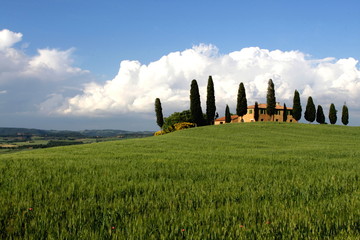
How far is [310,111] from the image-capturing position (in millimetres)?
84875

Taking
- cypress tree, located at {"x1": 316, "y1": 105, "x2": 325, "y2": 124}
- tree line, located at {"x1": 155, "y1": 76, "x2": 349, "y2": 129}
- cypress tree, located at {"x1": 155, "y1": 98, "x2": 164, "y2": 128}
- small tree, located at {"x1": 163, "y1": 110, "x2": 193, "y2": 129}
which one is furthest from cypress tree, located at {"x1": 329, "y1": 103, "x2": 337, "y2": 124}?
cypress tree, located at {"x1": 155, "y1": 98, "x2": 164, "y2": 128}

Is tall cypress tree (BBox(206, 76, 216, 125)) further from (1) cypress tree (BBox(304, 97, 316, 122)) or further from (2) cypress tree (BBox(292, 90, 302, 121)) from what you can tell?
(1) cypress tree (BBox(304, 97, 316, 122))

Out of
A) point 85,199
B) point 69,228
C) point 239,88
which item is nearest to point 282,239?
point 69,228

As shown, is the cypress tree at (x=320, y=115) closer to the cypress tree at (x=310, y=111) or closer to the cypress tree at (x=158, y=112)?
the cypress tree at (x=310, y=111)

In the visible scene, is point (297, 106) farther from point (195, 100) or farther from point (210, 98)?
point (195, 100)

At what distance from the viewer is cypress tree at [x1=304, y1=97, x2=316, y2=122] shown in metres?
84.8

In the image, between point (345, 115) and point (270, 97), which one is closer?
point (270, 97)

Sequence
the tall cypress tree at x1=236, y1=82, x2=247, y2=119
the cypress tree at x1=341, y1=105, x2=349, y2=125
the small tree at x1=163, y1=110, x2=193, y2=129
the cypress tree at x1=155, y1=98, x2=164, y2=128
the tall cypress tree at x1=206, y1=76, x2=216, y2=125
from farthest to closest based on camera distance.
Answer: the small tree at x1=163, y1=110, x2=193, y2=129
the cypress tree at x1=341, y1=105, x2=349, y2=125
the cypress tree at x1=155, y1=98, x2=164, y2=128
the tall cypress tree at x1=236, y1=82, x2=247, y2=119
the tall cypress tree at x1=206, y1=76, x2=216, y2=125

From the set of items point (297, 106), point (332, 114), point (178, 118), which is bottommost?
point (178, 118)

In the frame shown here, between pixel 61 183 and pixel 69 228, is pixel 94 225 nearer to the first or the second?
pixel 69 228

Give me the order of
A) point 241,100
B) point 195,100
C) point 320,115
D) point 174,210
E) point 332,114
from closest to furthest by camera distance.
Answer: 1. point 174,210
2. point 195,100
3. point 241,100
4. point 320,115
5. point 332,114

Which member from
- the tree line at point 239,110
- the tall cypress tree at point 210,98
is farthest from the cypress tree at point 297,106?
the tall cypress tree at point 210,98

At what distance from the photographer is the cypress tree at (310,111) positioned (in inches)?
3339

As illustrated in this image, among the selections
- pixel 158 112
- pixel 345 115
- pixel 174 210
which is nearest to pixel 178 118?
pixel 158 112
